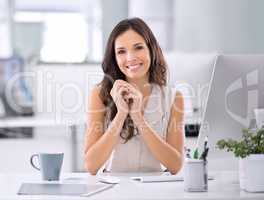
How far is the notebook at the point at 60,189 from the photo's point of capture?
165 cm

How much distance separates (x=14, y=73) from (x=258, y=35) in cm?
196

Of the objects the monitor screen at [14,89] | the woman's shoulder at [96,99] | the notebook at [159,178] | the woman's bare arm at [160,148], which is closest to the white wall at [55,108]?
the monitor screen at [14,89]

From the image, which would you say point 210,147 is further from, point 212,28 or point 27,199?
point 212,28

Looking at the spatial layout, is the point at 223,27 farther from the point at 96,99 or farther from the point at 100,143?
the point at 100,143

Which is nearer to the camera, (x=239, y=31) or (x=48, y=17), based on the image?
(x=239, y=31)

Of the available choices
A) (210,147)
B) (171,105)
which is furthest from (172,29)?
(210,147)

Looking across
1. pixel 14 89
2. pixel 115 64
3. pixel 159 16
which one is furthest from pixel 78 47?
pixel 115 64

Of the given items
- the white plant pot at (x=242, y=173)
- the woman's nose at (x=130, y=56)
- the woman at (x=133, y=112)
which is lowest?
the white plant pot at (x=242, y=173)

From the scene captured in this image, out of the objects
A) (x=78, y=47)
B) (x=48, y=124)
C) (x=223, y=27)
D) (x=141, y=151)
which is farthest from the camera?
(x=78, y=47)

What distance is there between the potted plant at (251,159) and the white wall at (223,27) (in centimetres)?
307

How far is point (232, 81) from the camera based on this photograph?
6.00 feet

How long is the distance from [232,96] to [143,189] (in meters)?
0.42

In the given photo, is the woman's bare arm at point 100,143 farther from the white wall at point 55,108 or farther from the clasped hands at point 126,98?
the white wall at point 55,108

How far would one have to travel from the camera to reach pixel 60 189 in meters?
1.71
